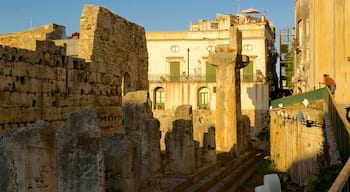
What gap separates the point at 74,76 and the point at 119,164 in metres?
5.55

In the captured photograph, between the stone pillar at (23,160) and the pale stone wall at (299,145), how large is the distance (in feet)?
24.5

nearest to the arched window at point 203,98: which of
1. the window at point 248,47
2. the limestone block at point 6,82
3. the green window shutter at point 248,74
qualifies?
the green window shutter at point 248,74

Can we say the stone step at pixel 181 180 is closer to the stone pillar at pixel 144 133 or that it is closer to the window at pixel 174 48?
the stone pillar at pixel 144 133

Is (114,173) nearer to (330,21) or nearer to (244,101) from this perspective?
(330,21)

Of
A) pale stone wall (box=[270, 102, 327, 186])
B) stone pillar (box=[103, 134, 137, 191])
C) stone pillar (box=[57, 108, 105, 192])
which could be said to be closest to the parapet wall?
stone pillar (box=[103, 134, 137, 191])

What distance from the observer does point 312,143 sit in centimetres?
1140

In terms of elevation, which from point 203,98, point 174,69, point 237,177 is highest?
point 174,69

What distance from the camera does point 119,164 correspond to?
5.34m

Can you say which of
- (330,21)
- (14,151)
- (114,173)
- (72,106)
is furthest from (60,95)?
(330,21)

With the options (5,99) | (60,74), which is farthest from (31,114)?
(60,74)

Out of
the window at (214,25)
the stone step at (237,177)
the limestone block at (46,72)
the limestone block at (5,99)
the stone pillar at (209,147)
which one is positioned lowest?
the stone step at (237,177)

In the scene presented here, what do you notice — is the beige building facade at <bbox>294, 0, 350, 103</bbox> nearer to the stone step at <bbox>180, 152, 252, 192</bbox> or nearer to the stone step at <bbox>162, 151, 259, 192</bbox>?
the stone step at <bbox>162, 151, 259, 192</bbox>

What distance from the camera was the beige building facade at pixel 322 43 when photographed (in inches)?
730

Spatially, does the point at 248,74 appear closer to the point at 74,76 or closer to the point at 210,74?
the point at 210,74
